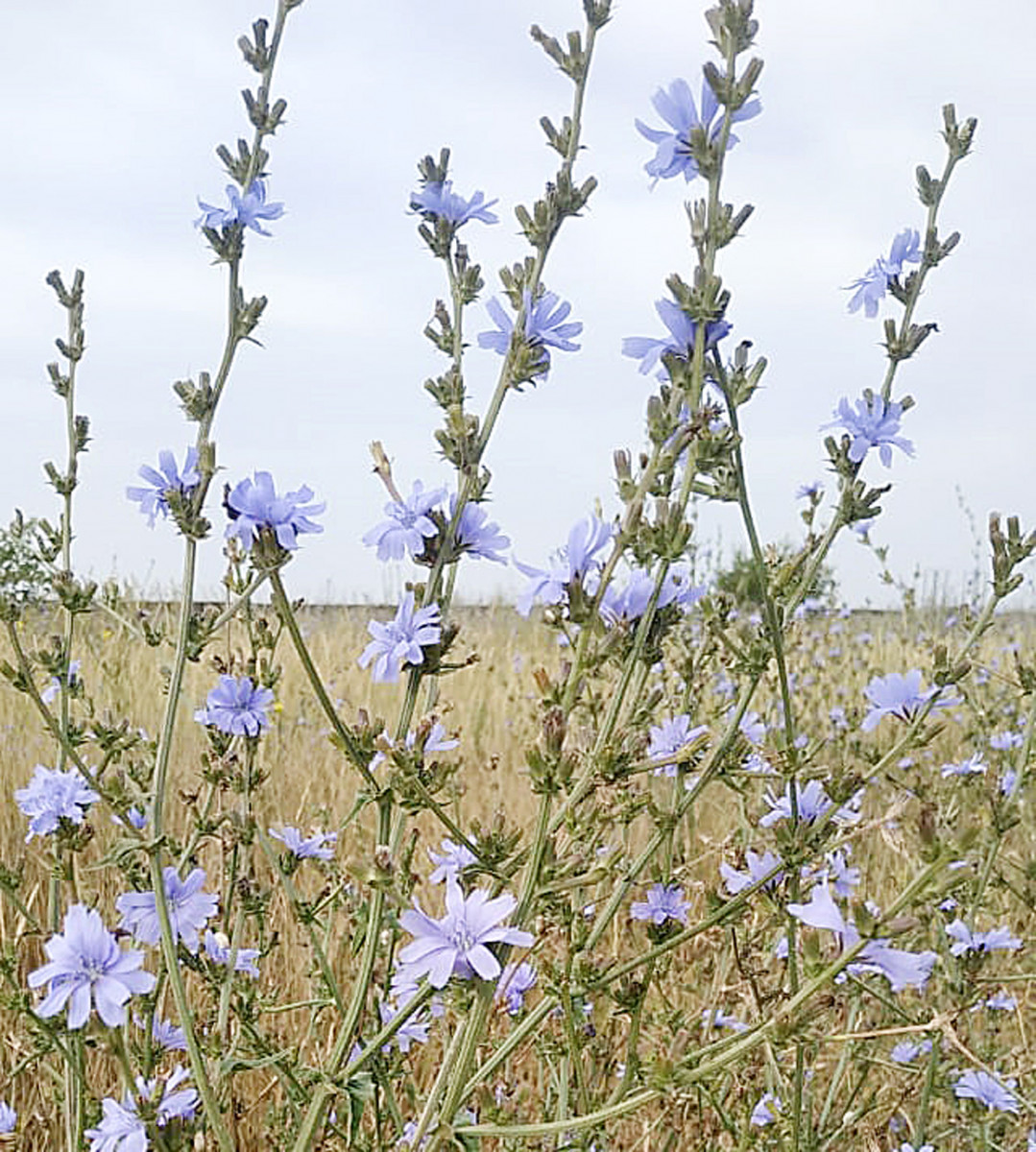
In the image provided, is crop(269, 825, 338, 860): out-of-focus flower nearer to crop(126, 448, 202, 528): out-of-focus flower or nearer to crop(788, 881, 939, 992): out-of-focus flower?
crop(126, 448, 202, 528): out-of-focus flower

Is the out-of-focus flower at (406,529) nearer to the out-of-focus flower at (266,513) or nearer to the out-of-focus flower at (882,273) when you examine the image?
the out-of-focus flower at (266,513)

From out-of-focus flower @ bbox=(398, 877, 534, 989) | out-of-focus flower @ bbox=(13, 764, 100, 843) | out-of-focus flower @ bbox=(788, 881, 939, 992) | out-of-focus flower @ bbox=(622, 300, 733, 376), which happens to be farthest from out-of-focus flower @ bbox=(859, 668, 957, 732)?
out-of-focus flower @ bbox=(13, 764, 100, 843)


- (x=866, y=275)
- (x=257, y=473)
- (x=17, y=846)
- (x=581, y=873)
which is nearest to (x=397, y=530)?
(x=257, y=473)

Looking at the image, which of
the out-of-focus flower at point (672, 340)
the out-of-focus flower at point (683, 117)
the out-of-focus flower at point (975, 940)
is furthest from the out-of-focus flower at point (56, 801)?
the out-of-focus flower at point (975, 940)

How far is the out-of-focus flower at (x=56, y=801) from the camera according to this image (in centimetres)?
194

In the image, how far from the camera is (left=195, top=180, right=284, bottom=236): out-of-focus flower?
174 centimetres

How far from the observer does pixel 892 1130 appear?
287 cm

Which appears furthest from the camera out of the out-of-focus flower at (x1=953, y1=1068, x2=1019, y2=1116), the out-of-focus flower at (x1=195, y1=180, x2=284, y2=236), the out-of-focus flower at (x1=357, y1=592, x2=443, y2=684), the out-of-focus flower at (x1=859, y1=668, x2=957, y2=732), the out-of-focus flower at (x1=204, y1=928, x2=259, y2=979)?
the out-of-focus flower at (x1=953, y1=1068, x2=1019, y2=1116)

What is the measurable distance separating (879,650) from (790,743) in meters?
7.81

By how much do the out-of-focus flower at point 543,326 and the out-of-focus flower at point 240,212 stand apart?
41 centimetres

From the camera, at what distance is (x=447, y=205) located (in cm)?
171

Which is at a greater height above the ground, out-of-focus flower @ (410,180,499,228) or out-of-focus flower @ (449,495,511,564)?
out-of-focus flower @ (410,180,499,228)

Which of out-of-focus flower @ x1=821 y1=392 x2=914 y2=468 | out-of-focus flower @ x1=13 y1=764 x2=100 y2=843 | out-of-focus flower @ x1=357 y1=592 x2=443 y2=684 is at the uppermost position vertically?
out-of-focus flower @ x1=821 y1=392 x2=914 y2=468

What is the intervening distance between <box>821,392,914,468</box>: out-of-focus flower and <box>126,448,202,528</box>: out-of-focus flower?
84 centimetres
